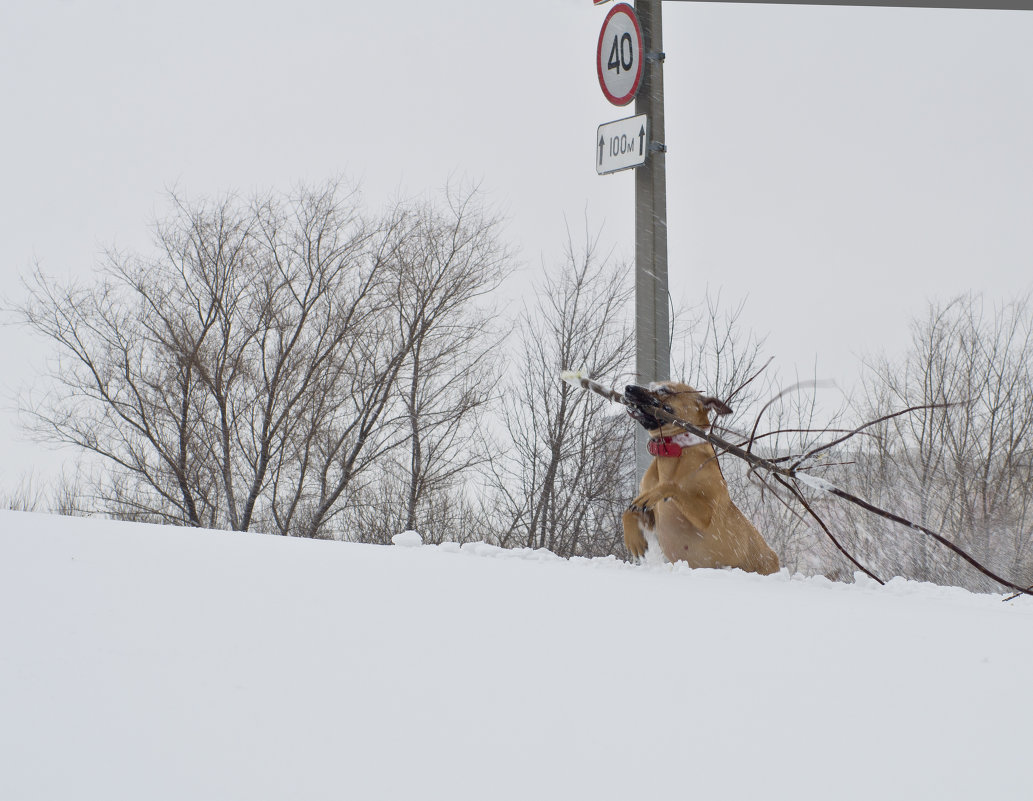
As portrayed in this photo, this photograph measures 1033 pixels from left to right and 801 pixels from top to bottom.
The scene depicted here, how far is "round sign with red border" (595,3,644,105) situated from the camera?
4.43 metres

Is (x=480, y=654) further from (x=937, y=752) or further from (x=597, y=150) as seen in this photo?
(x=597, y=150)

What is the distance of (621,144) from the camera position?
4.39 meters

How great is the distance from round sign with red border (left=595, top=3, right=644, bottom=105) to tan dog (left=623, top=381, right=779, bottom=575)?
2166 mm

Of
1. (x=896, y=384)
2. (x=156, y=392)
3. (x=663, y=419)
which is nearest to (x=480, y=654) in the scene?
(x=663, y=419)

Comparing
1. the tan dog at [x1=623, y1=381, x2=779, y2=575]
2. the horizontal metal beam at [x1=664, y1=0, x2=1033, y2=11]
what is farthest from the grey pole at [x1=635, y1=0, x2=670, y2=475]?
the tan dog at [x1=623, y1=381, x2=779, y2=575]

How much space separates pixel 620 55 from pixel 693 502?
2.74m

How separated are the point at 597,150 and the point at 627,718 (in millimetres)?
3977

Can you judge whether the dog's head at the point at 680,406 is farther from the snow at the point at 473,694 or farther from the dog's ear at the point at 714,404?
the snow at the point at 473,694

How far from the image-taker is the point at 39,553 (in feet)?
6.04

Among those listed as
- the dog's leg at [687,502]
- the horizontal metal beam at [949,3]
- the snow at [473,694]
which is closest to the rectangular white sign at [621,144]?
the horizontal metal beam at [949,3]

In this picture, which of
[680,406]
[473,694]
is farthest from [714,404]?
[473,694]

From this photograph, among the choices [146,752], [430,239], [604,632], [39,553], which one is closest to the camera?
[146,752]

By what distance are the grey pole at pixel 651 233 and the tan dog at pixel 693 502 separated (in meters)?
1.14

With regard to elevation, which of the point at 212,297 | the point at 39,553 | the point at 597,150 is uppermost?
the point at 212,297
